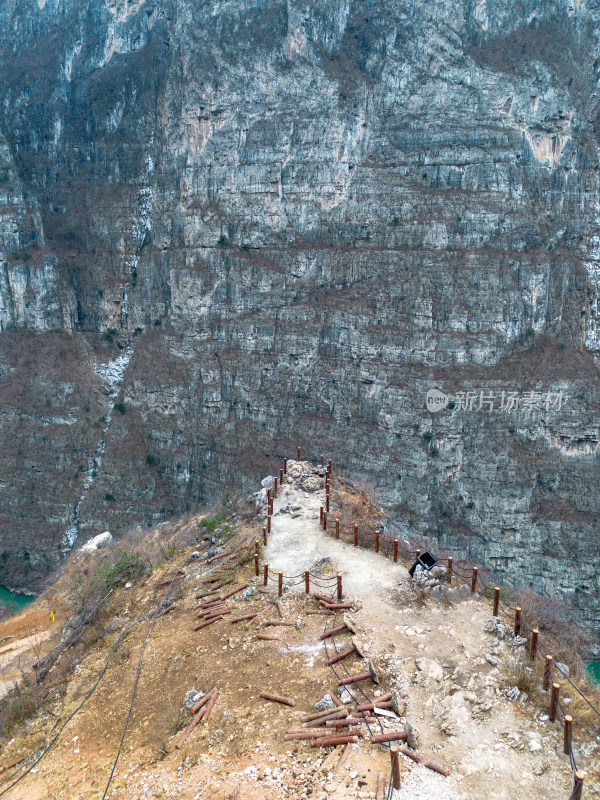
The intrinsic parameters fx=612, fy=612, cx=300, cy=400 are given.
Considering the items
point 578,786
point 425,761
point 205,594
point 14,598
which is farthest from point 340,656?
point 14,598


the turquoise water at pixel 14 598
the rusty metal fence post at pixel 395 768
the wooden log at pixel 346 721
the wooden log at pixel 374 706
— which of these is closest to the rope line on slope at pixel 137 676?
the wooden log at pixel 346 721

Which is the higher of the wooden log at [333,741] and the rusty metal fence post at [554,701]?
the rusty metal fence post at [554,701]

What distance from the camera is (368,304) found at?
1821 inches

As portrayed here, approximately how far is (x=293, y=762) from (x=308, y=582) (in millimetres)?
5261

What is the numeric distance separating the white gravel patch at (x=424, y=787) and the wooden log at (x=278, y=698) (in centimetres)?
260

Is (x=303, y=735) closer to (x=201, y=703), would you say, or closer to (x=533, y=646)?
(x=201, y=703)

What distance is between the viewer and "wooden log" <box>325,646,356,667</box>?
11.8 metres

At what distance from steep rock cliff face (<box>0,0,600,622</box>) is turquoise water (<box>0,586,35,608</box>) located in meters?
1.48

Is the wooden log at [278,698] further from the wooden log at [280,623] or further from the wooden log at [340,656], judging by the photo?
the wooden log at [280,623]

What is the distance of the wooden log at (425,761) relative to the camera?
29.5ft

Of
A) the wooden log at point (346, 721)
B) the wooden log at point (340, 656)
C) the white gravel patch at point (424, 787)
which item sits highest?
the white gravel patch at point (424, 787)

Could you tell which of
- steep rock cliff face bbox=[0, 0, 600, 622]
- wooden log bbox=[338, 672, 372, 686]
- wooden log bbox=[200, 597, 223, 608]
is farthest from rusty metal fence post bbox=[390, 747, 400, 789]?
steep rock cliff face bbox=[0, 0, 600, 622]

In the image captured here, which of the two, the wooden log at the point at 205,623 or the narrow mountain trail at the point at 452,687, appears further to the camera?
the wooden log at the point at 205,623

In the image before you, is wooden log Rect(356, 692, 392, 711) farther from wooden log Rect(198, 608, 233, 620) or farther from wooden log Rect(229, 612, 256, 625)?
wooden log Rect(198, 608, 233, 620)
